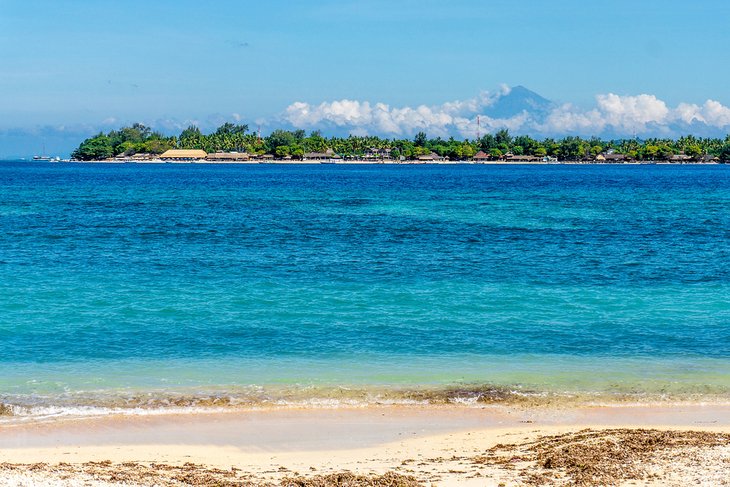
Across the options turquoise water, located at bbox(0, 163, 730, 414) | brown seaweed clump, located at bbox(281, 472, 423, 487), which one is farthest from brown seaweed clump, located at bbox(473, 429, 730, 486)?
turquoise water, located at bbox(0, 163, 730, 414)

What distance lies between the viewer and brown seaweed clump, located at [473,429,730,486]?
38.9ft

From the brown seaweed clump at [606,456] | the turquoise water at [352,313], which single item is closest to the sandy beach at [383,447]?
the brown seaweed clump at [606,456]

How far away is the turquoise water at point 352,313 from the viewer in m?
18.5

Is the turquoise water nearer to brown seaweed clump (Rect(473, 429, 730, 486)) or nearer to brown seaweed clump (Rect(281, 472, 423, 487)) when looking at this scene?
brown seaweed clump (Rect(473, 429, 730, 486))

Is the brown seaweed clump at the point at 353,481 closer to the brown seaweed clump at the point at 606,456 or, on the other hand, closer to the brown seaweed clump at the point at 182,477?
the brown seaweed clump at the point at 182,477

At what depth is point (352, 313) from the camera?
25.7m

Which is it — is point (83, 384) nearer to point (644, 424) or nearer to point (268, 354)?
point (268, 354)

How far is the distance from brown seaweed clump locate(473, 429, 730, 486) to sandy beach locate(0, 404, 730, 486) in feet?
0.07

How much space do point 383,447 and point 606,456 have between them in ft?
12.3

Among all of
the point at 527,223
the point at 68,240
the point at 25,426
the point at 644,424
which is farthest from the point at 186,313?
the point at 527,223

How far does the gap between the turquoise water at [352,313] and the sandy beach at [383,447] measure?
1.42 metres

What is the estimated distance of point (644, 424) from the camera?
1562cm

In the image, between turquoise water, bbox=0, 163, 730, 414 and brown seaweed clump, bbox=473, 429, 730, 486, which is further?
turquoise water, bbox=0, 163, 730, 414

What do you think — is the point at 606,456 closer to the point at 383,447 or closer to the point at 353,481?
the point at 383,447
